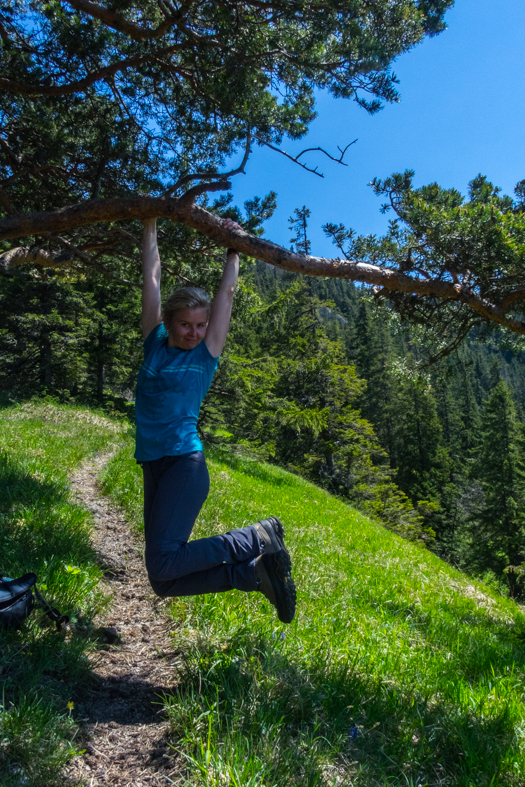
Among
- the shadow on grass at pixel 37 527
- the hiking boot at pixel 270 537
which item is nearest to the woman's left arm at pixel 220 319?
the hiking boot at pixel 270 537

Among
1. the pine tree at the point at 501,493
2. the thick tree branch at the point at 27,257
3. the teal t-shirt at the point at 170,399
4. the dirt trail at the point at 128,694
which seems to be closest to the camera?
the dirt trail at the point at 128,694

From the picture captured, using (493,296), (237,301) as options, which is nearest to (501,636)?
(493,296)

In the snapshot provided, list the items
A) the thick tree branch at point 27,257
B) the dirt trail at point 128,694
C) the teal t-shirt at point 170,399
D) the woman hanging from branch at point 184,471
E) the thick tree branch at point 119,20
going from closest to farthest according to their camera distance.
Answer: the dirt trail at point 128,694
the woman hanging from branch at point 184,471
the teal t-shirt at point 170,399
the thick tree branch at point 119,20
the thick tree branch at point 27,257

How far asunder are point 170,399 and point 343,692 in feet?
6.56

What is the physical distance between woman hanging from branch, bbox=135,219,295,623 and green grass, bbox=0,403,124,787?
67cm

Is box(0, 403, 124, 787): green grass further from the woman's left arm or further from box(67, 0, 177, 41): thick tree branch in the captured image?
box(67, 0, 177, 41): thick tree branch

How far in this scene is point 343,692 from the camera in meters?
2.54

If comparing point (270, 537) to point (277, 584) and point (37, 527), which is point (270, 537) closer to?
point (277, 584)

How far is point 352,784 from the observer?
1.90 metres

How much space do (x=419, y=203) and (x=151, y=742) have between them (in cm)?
477

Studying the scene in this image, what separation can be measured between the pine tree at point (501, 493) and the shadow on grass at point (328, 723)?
97.3 ft

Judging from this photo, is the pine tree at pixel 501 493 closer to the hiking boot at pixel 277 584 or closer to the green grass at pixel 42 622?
the green grass at pixel 42 622

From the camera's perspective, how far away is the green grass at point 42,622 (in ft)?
5.86

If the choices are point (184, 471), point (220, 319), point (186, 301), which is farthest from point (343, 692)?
point (186, 301)
